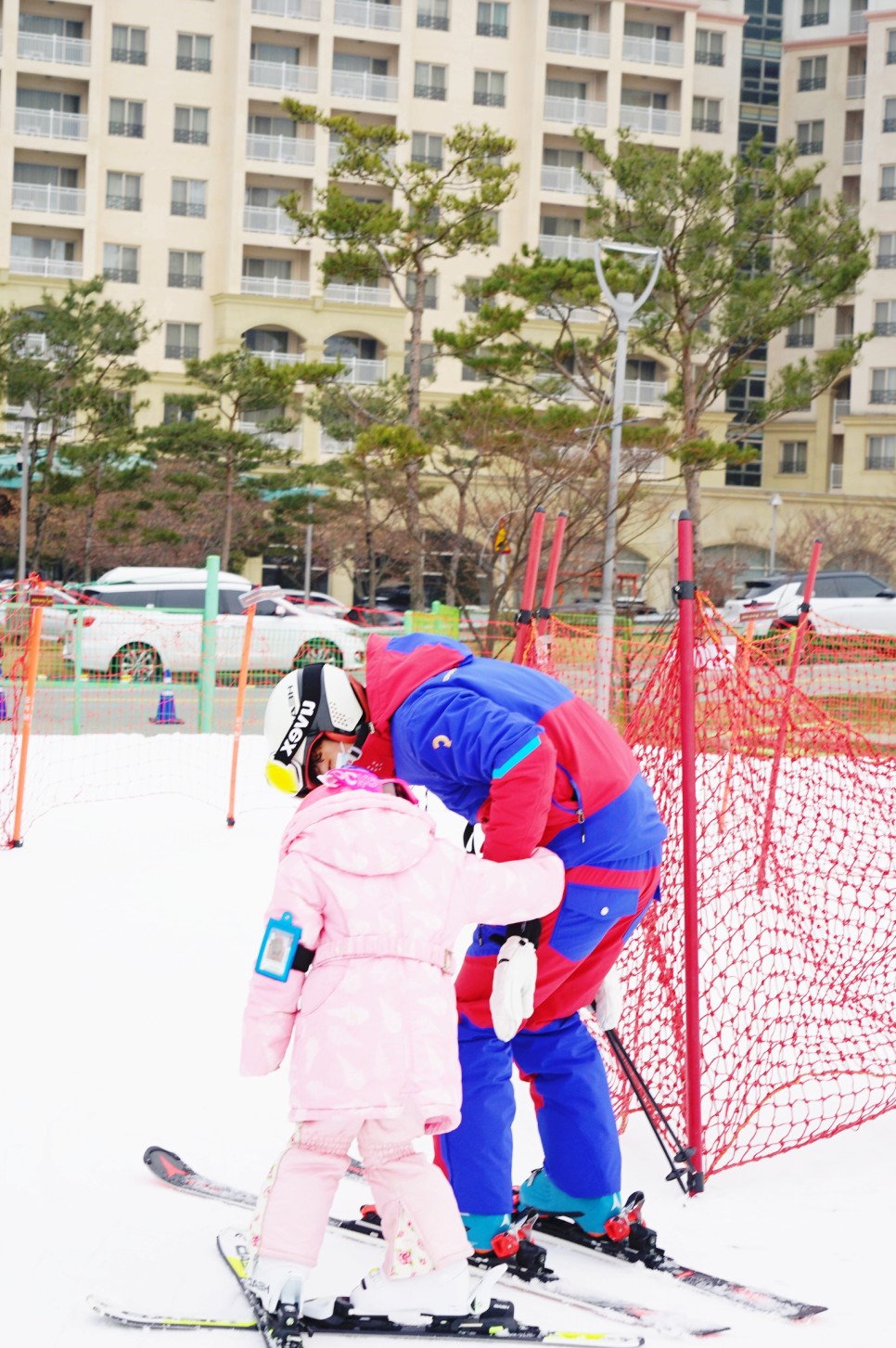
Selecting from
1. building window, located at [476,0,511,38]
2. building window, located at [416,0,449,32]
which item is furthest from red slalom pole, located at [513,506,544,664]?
building window, located at [476,0,511,38]

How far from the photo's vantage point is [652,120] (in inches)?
1983

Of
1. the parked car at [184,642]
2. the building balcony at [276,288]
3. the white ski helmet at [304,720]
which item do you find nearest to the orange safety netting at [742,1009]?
the white ski helmet at [304,720]

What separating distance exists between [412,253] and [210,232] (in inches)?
1031

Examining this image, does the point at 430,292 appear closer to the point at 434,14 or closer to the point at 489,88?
the point at 489,88

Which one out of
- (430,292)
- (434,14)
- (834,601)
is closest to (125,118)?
(434,14)

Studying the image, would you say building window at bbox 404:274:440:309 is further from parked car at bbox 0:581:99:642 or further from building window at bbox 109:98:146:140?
parked car at bbox 0:581:99:642

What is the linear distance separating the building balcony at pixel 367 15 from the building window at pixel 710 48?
12012 millimetres

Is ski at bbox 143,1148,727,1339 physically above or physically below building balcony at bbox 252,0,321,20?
below

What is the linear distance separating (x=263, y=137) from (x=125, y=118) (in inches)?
180

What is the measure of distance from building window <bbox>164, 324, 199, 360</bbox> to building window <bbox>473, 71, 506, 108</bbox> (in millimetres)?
12819

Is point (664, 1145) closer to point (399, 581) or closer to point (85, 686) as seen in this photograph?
point (85, 686)

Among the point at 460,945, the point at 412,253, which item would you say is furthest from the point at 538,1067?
the point at 412,253

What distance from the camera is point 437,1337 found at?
2891 mm

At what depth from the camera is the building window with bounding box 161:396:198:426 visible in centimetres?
3584
